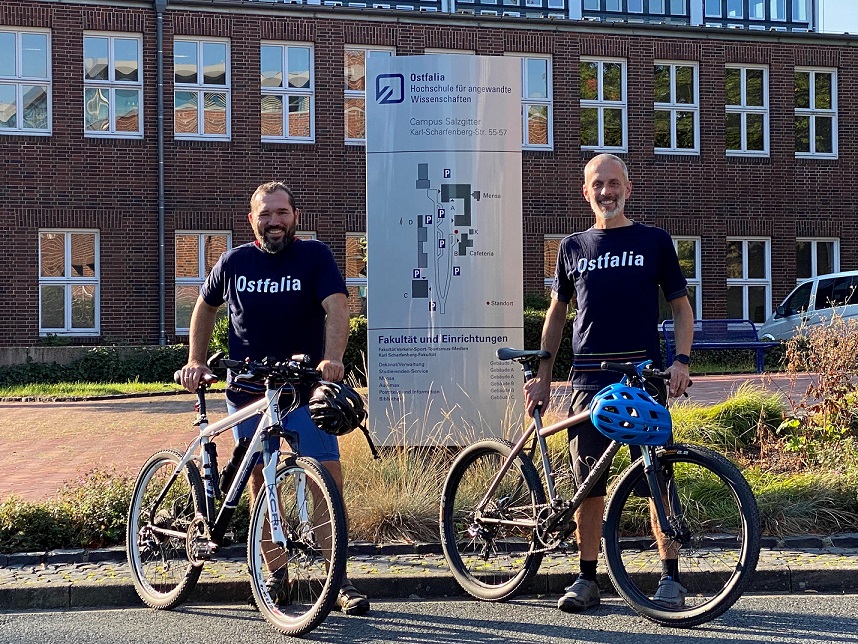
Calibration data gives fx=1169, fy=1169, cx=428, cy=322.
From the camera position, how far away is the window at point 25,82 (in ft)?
71.3

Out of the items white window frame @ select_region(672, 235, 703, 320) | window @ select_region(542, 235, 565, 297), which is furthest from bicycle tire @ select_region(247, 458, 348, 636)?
white window frame @ select_region(672, 235, 703, 320)

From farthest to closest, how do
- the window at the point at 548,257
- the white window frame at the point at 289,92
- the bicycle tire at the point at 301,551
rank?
1. the window at the point at 548,257
2. the white window frame at the point at 289,92
3. the bicycle tire at the point at 301,551

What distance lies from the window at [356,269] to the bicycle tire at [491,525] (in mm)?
17176

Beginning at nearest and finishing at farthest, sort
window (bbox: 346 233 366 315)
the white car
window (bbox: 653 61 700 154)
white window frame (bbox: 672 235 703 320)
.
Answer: the white car < window (bbox: 346 233 366 315) < white window frame (bbox: 672 235 703 320) < window (bbox: 653 61 700 154)

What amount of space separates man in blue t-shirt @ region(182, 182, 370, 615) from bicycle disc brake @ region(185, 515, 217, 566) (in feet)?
0.99

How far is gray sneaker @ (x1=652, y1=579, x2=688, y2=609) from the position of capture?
4969mm

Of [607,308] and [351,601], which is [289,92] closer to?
[607,308]

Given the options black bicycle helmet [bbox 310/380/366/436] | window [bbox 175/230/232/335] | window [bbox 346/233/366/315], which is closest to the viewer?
black bicycle helmet [bbox 310/380/366/436]

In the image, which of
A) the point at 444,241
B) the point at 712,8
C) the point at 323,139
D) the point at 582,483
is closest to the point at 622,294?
the point at 582,483

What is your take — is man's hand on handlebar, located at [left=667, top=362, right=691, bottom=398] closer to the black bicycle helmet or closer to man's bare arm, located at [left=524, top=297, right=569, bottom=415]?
man's bare arm, located at [left=524, top=297, right=569, bottom=415]

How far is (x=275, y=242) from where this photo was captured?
220 inches

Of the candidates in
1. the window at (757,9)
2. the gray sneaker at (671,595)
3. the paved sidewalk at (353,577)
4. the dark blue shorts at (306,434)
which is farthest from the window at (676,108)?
the gray sneaker at (671,595)

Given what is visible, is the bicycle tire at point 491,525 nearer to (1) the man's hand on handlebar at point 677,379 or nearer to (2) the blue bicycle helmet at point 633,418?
(2) the blue bicycle helmet at point 633,418

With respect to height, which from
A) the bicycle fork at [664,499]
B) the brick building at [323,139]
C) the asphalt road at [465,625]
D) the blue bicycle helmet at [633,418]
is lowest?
the asphalt road at [465,625]
